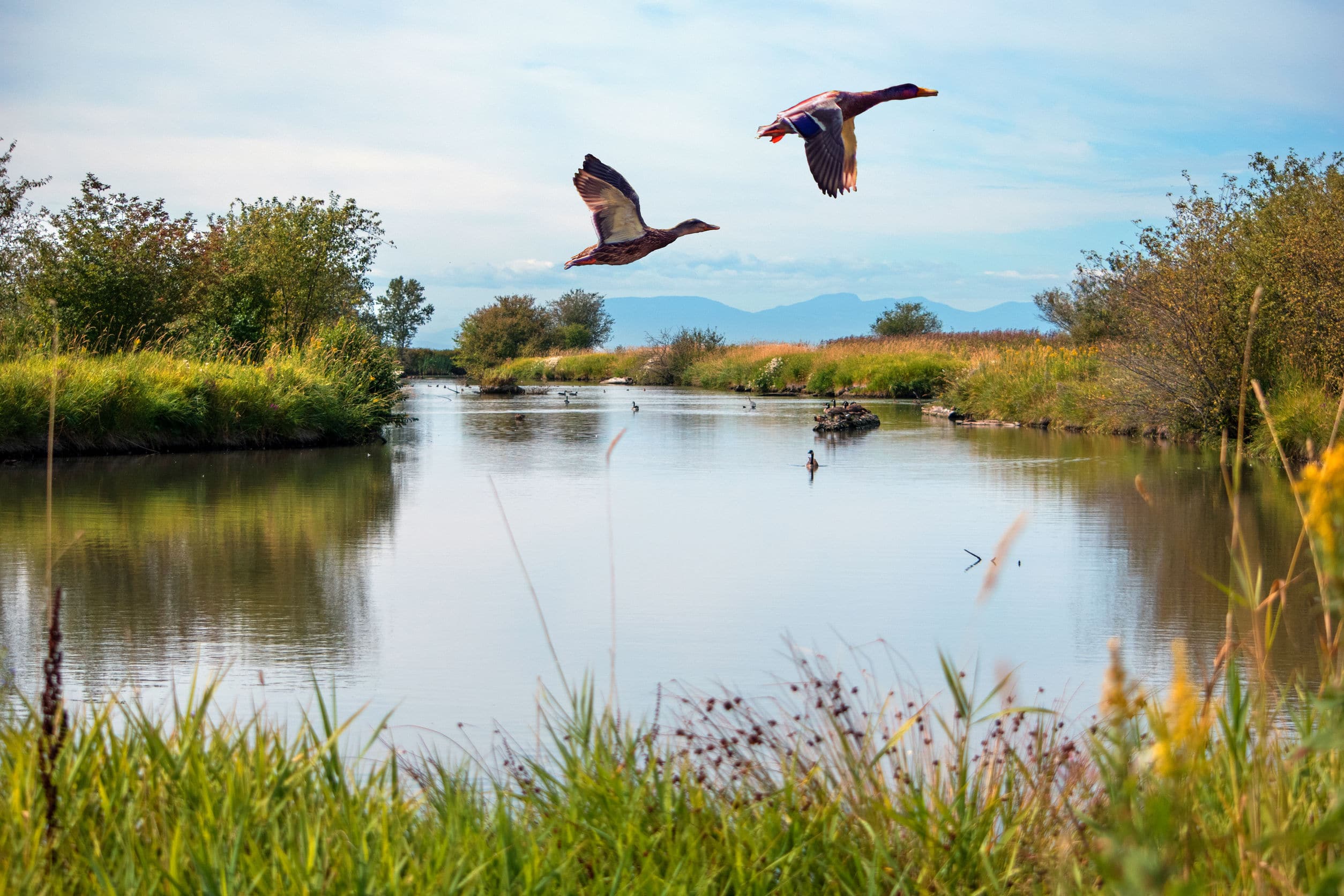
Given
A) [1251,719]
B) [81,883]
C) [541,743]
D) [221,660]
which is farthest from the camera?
[221,660]

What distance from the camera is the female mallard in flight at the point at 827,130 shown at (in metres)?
1.62

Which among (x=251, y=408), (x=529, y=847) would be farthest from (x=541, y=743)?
(x=251, y=408)

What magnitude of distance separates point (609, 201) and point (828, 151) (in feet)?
1.06

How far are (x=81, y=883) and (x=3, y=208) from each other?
75.2 feet

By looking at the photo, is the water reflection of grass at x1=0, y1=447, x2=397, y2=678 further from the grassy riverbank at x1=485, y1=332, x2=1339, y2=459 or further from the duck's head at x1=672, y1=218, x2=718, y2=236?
the grassy riverbank at x1=485, y1=332, x2=1339, y2=459

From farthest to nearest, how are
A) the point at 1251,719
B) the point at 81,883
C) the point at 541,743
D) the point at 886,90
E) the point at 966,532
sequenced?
the point at 966,532
the point at 541,743
the point at 1251,719
the point at 81,883
the point at 886,90

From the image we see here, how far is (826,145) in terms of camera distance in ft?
5.39

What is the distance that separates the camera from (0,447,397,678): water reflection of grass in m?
5.76

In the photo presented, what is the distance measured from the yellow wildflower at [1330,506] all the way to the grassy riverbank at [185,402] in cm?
1392

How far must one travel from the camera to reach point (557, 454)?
639 inches

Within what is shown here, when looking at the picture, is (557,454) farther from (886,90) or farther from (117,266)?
(886,90)

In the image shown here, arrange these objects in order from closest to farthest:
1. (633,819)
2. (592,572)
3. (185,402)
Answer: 1. (633,819)
2. (592,572)
3. (185,402)

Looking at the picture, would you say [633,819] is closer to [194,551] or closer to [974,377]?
[194,551]

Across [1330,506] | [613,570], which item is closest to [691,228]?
[1330,506]
